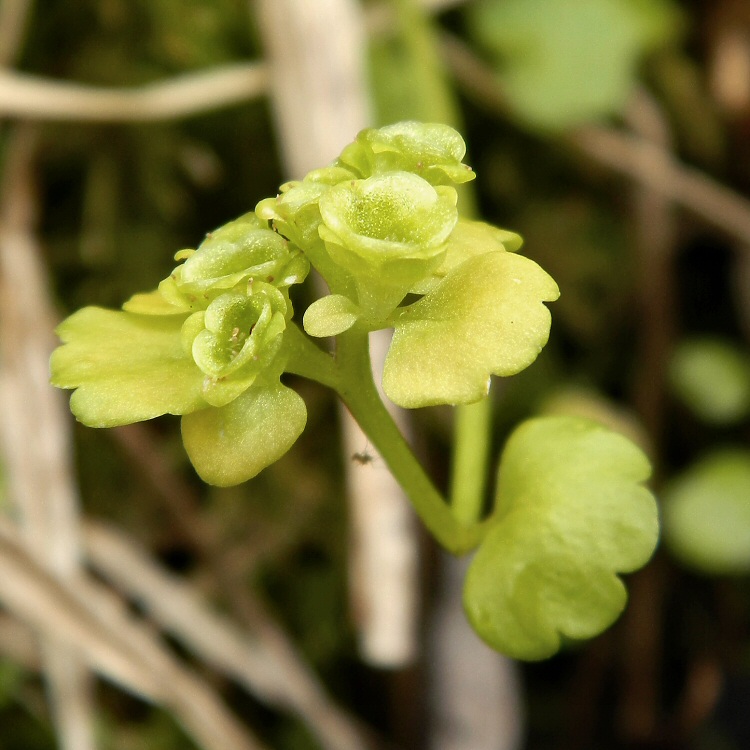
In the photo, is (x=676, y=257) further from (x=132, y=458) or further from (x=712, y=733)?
(x=132, y=458)

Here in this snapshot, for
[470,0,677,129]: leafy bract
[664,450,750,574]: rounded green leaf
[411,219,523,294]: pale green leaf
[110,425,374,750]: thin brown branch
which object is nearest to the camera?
[411,219,523,294]: pale green leaf

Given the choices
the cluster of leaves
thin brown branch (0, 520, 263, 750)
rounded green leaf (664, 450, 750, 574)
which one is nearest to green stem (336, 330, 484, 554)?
the cluster of leaves

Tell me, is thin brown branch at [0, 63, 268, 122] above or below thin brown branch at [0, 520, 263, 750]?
above

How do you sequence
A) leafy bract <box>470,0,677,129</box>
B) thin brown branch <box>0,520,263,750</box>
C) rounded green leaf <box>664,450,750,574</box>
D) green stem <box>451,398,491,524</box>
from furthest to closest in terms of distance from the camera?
leafy bract <box>470,0,677,129</box>, rounded green leaf <box>664,450,750,574</box>, thin brown branch <box>0,520,263,750</box>, green stem <box>451,398,491,524</box>

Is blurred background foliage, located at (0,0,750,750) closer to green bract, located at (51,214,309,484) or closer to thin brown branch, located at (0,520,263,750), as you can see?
thin brown branch, located at (0,520,263,750)

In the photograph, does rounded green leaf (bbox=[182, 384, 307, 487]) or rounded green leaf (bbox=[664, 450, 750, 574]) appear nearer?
rounded green leaf (bbox=[182, 384, 307, 487])
